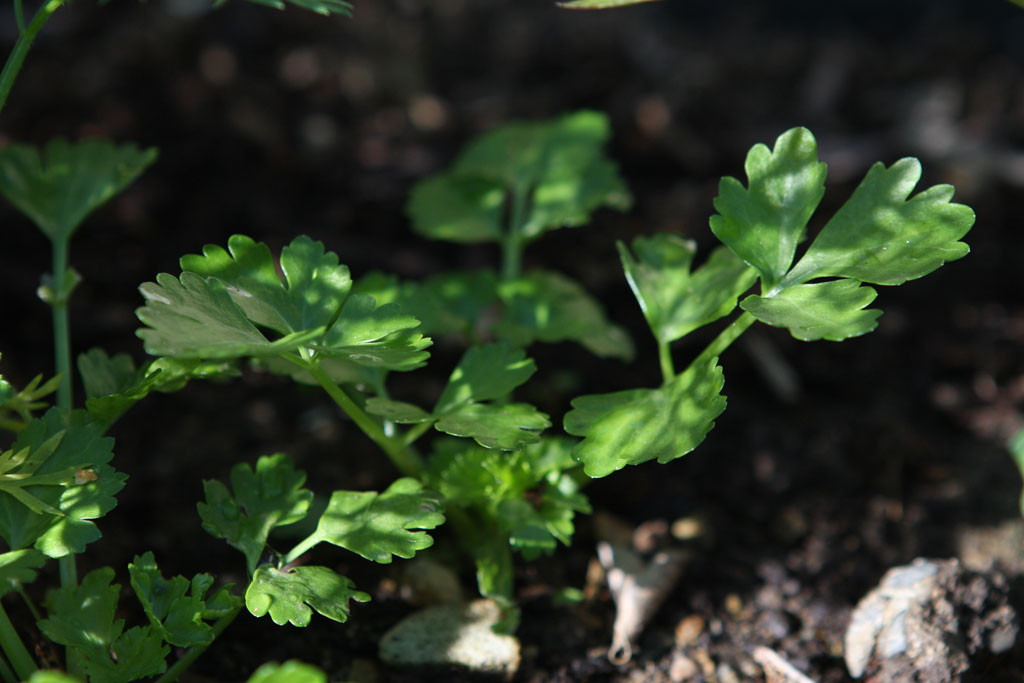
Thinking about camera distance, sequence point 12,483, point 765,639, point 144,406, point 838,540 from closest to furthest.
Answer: point 12,483
point 765,639
point 838,540
point 144,406

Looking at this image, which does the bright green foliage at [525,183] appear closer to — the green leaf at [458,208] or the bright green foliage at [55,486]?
the green leaf at [458,208]

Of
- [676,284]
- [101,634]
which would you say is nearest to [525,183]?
[676,284]

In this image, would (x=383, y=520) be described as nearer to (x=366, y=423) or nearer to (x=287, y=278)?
(x=366, y=423)

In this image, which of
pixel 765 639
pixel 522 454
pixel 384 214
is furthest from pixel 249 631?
pixel 384 214

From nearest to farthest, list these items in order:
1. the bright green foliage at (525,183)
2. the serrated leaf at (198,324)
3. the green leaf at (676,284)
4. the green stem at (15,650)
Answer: the serrated leaf at (198,324) < the green stem at (15,650) < the green leaf at (676,284) < the bright green foliage at (525,183)

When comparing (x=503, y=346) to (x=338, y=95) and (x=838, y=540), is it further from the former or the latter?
(x=338, y=95)

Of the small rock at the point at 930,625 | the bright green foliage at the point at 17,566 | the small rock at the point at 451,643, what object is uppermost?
the bright green foliage at the point at 17,566

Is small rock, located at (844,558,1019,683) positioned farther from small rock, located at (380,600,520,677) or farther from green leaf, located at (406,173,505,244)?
green leaf, located at (406,173,505,244)

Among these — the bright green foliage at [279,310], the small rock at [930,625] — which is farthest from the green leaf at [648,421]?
the small rock at [930,625]
